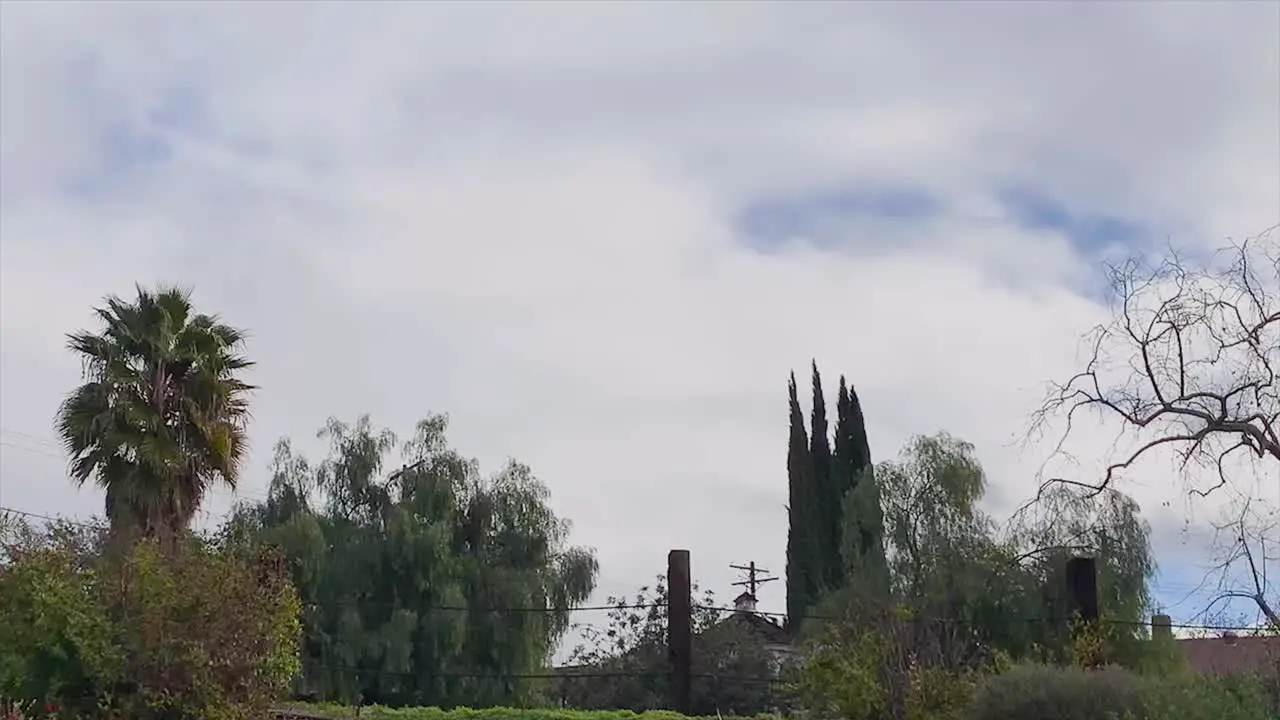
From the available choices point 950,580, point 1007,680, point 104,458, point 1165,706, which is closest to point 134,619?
point 104,458

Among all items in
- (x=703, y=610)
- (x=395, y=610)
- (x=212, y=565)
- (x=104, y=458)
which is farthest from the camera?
(x=703, y=610)

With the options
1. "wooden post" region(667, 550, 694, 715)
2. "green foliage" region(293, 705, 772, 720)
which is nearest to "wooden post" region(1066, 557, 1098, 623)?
"green foliage" region(293, 705, 772, 720)

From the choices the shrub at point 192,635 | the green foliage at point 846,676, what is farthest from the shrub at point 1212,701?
the shrub at point 192,635

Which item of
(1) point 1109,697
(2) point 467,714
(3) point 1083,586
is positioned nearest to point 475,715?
(2) point 467,714

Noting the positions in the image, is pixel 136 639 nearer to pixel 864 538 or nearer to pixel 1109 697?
pixel 1109 697

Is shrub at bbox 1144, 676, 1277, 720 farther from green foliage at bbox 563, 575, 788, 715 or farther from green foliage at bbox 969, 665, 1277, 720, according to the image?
green foliage at bbox 563, 575, 788, 715

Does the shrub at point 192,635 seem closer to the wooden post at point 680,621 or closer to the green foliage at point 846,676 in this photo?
the green foliage at point 846,676

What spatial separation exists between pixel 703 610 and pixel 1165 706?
26.0 metres

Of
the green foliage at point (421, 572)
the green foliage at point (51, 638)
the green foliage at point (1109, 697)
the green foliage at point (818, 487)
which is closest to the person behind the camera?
the green foliage at point (1109, 697)

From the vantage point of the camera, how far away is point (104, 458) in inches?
890

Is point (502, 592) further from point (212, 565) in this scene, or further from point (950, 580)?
point (212, 565)

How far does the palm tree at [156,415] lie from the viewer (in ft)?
74.0

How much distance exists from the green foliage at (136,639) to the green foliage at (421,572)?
555 inches

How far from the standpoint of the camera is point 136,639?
16.0 m
